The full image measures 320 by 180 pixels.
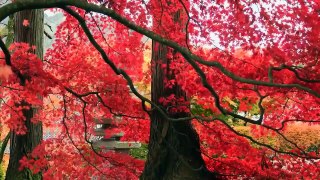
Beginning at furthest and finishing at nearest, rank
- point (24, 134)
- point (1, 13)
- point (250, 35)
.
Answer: point (24, 134) < point (250, 35) < point (1, 13)

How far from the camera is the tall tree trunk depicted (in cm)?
746

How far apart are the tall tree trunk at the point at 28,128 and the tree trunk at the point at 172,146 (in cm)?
228

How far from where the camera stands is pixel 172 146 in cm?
692

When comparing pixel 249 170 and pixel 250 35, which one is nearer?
pixel 250 35

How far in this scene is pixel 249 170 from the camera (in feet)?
23.4

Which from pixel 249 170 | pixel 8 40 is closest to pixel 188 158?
pixel 249 170

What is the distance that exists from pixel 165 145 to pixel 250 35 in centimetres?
239

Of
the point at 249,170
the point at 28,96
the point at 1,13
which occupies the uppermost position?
the point at 1,13

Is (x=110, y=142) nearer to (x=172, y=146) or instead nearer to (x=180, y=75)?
(x=172, y=146)

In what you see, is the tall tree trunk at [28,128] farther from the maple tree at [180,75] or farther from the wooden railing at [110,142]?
the wooden railing at [110,142]

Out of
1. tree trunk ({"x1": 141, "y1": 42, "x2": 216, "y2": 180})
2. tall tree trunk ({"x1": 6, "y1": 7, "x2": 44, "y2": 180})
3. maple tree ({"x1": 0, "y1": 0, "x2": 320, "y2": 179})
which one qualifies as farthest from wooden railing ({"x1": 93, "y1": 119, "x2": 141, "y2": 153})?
tree trunk ({"x1": 141, "y1": 42, "x2": 216, "y2": 180})

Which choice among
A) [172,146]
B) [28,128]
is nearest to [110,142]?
[28,128]

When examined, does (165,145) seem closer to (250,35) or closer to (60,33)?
(250,35)

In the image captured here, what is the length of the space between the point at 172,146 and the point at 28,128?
2.84m
